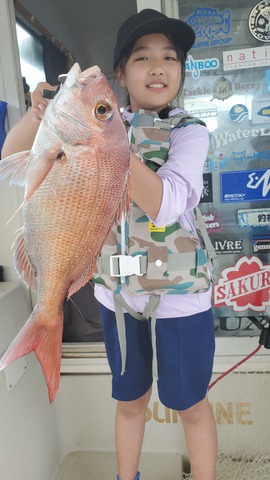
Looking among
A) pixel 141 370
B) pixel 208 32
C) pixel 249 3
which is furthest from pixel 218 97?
pixel 141 370

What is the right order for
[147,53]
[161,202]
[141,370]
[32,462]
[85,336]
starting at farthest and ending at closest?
[85,336], [32,462], [141,370], [147,53], [161,202]

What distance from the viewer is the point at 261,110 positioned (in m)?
2.45

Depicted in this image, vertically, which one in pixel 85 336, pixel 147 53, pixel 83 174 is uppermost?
pixel 147 53

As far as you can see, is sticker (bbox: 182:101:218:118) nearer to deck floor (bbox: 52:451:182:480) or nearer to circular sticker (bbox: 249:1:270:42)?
circular sticker (bbox: 249:1:270:42)

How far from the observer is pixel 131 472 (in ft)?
6.53

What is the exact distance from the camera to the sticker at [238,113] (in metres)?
2.46

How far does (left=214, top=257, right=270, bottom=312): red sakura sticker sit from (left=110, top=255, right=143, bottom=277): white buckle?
1146mm

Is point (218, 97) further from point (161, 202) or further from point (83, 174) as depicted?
point (83, 174)

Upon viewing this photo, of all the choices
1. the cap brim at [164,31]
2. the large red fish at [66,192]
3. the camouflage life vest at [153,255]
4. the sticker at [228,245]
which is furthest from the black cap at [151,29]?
the sticker at [228,245]

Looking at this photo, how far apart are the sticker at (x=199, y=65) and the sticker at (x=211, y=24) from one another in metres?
0.09

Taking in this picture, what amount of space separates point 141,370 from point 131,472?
57cm

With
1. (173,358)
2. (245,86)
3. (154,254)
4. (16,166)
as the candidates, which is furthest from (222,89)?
(16,166)

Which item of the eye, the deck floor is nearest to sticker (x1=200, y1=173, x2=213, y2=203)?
the eye

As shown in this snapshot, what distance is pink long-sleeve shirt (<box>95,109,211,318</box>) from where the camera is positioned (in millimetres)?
1316
